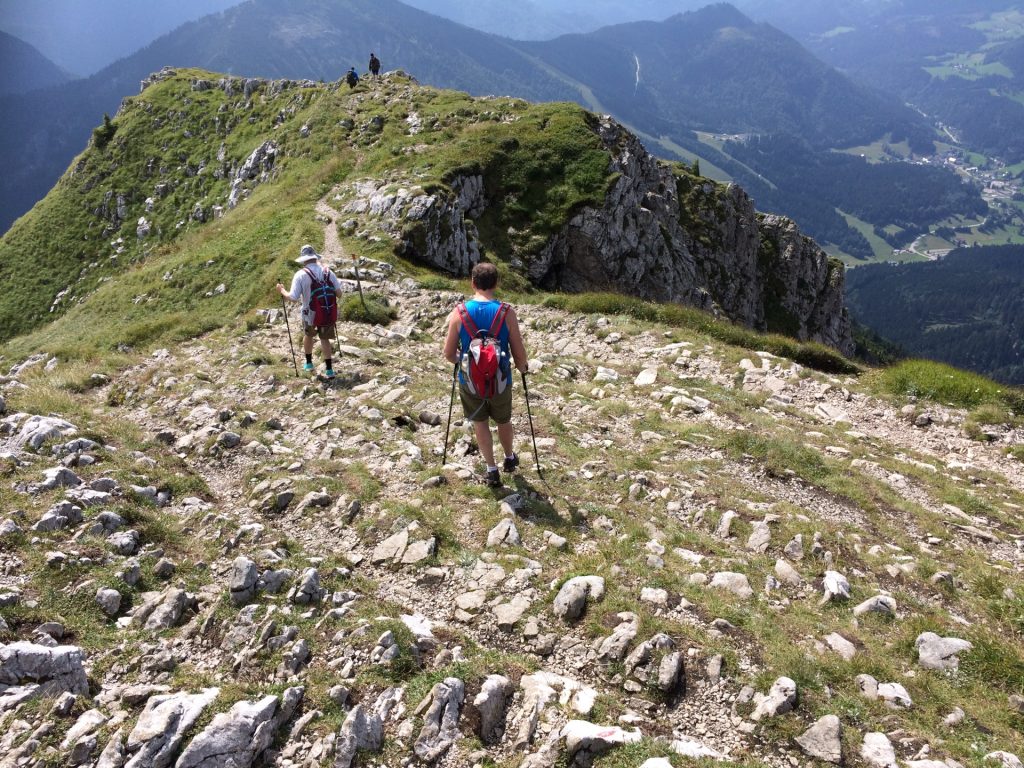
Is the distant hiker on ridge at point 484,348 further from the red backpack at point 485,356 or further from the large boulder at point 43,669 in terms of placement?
the large boulder at point 43,669

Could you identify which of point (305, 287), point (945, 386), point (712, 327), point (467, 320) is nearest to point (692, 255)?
point (712, 327)

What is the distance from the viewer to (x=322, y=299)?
1398 centimetres

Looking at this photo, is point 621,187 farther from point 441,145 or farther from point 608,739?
point 608,739

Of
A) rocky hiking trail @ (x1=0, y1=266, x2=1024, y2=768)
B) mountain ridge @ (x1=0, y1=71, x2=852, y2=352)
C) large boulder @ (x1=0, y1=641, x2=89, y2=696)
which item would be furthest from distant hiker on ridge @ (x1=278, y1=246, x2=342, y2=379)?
mountain ridge @ (x1=0, y1=71, x2=852, y2=352)

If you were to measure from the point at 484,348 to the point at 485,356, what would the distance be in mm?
117

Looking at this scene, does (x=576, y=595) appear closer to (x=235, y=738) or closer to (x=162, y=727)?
(x=235, y=738)

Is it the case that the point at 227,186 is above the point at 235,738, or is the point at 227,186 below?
above

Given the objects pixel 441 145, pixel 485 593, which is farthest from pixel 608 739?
pixel 441 145

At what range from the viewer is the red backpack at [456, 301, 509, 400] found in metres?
8.12

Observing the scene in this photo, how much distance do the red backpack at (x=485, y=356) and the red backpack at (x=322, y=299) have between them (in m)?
6.98

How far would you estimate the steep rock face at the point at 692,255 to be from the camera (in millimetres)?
38406

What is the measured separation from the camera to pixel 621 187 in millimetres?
40000

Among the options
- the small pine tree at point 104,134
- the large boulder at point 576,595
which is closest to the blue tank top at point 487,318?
the large boulder at point 576,595

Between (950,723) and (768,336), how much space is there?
13.6 m
